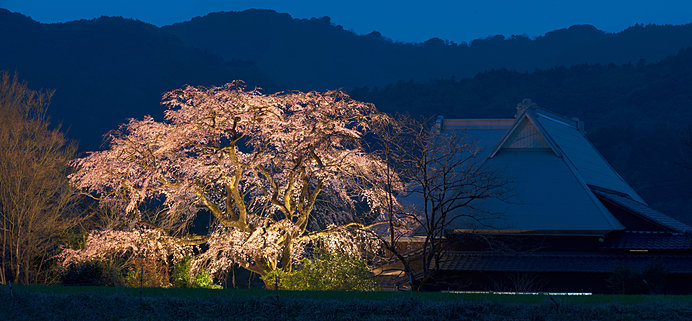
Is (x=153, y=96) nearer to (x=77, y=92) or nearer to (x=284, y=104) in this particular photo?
(x=77, y=92)

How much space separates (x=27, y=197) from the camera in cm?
2353

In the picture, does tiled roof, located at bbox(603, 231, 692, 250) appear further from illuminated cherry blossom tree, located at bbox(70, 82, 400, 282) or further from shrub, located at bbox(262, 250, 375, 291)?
shrub, located at bbox(262, 250, 375, 291)

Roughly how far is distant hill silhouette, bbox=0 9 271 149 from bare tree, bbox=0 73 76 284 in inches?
1551

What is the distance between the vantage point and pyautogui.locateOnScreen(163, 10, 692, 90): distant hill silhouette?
89.4 m

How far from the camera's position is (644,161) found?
5378cm

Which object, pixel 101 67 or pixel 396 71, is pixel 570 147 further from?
pixel 396 71

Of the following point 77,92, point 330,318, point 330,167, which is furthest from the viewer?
point 77,92

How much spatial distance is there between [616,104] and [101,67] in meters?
58.6

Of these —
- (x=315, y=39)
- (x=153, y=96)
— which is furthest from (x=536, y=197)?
(x=315, y=39)

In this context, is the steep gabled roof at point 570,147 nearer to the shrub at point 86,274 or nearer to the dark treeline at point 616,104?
the shrub at point 86,274

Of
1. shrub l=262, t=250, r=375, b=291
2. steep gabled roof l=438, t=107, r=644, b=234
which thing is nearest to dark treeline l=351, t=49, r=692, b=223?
steep gabled roof l=438, t=107, r=644, b=234

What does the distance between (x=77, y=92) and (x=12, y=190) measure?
2031 inches

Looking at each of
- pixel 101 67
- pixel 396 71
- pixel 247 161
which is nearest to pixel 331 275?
pixel 247 161

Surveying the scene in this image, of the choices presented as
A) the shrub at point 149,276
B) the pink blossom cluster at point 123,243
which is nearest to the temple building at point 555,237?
the pink blossom cluster at point 123,243
